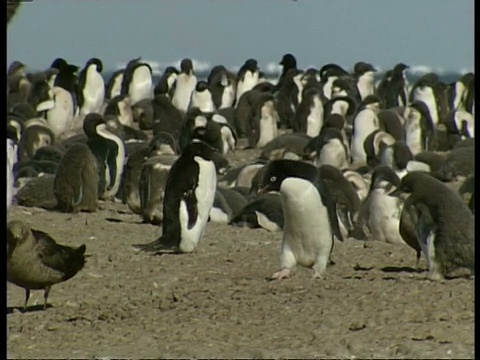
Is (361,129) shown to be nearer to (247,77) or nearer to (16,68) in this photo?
(247,77)

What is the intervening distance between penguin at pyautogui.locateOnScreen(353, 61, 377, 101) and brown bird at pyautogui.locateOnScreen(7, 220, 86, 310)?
1936 centimetres

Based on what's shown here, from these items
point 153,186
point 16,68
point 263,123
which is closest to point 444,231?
point 153,186

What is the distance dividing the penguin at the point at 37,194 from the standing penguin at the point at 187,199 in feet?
10.5

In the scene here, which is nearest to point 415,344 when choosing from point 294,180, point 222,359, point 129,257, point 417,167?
point 222,359

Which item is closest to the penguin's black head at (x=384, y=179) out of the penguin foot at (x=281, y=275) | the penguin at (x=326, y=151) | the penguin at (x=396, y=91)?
the penguin foot at (x=281, y=275)

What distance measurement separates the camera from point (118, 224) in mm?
11008

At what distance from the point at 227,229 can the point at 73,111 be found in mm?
11511

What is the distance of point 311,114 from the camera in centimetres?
2056

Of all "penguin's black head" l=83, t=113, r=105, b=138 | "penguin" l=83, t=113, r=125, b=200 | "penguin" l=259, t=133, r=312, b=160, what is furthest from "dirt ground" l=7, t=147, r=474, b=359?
"penguin" l=259, t=133, r=312, b=160

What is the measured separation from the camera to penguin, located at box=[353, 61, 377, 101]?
86.1ft

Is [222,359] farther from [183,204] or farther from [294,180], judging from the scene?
[183,204]

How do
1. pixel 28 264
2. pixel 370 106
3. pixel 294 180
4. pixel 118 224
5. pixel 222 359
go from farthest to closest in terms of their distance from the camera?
pixel 370 106 < pixel 118 224 < pixel 294 180 < pixel 28 264 < pixel 222 359

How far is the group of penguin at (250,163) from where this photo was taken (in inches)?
298

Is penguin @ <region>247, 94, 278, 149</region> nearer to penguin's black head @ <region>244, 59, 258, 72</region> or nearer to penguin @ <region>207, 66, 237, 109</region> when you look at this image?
penguin @ <region>207, 66, 237, 109</region>
